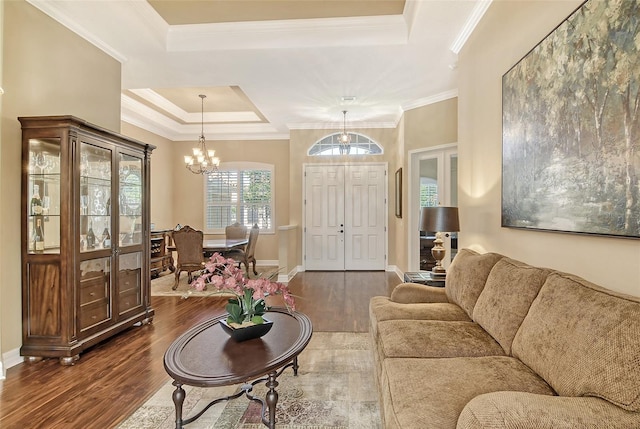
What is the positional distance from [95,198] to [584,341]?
3.70 meters

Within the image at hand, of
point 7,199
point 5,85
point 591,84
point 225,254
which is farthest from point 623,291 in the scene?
point 225,254

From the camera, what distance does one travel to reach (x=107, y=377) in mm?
2541

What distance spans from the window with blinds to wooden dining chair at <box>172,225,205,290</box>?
2.48 metres

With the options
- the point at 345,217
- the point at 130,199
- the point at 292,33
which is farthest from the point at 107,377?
the point at 345,217

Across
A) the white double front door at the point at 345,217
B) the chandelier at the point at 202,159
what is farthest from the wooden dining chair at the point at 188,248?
the white double front door at the point at 345,217

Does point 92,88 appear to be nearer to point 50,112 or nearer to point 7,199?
point 50,112

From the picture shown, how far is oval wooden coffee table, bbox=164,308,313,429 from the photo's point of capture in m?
1.58

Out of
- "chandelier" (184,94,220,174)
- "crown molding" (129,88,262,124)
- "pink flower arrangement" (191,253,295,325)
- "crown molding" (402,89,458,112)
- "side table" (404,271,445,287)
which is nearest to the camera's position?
"pink flower arrangement" (191,253,295,325)

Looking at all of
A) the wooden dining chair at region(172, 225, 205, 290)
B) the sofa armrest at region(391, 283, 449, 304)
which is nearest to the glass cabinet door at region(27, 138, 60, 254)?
the wooden dining chair at region(172, 225, 205, 290)

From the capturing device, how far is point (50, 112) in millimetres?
3021

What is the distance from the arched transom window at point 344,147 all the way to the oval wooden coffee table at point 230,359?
531cm

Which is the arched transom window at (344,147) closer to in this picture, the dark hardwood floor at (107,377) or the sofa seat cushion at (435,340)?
the dark hardwood floor at (107,377)

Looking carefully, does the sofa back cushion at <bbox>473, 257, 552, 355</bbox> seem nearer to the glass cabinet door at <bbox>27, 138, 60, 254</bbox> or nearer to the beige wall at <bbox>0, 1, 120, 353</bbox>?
the glass cabinet door at <bbox>27, 138, 60, 254</bbox>

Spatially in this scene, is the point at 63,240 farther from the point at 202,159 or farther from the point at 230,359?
the point at 202,159
